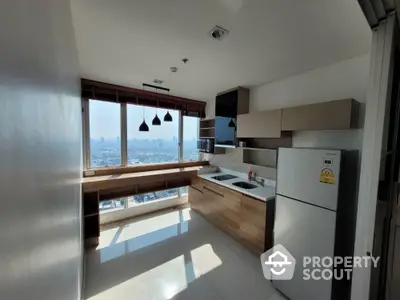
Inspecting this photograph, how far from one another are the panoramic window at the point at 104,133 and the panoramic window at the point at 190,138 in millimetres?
1494

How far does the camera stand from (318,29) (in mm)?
1604

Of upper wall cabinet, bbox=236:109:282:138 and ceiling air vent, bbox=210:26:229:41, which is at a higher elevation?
ceiling air vent, bbox=210:26:229:41

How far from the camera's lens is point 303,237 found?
1.82m

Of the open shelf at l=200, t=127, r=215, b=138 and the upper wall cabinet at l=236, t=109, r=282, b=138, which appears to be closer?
the upper wall cabinet at l=236, t=109, r=282, b=138

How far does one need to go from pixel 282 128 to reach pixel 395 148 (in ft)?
4.06

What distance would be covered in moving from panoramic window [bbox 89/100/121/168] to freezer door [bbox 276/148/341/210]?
9.77ft

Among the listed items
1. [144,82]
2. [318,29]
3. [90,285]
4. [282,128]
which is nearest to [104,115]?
[144,82]

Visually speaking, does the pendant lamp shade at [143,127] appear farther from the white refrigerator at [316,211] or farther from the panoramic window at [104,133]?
the white refrigerator at [316,211]

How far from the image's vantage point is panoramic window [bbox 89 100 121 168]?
327cm

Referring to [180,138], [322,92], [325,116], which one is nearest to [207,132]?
[180,138]

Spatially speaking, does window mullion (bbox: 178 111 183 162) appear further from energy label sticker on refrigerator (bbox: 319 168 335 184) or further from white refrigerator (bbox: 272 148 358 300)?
energy label sticker on refrigerator (bbox: 319 168 335 184)

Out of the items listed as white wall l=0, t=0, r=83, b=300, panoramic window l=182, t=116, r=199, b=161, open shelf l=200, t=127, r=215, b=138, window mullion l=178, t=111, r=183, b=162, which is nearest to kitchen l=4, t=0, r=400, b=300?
white wall l=0, t=0, r=83, b=300

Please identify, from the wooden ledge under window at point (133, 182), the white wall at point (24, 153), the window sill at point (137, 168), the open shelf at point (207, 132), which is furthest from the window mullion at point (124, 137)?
the white wall at point (24, 153)

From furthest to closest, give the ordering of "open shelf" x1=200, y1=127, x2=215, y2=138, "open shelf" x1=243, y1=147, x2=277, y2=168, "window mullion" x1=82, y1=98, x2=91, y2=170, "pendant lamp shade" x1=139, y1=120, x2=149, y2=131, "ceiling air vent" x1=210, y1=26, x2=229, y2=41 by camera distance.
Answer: "open shelf" x1=200, y1=127, x2=215, y2=138 → "pendant lamp shade" x1=139, y1=120, x2=149, y2=131 → "window mullion" x1=82, y1=98, x2=91, y2=170 → "open shelf" x1=243, y1=147, x2=277, y2=168 → "ceiling air vent" x1=210, y1=26, x2=229, y2=41
